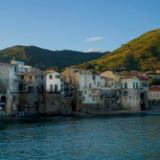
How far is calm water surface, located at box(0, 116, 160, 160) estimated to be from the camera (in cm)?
4597

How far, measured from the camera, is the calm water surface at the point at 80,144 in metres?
46.0

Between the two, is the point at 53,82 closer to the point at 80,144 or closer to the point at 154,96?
the point at 154,96

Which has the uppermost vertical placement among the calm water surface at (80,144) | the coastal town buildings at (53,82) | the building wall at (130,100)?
the coastal town buildings at (53,82)

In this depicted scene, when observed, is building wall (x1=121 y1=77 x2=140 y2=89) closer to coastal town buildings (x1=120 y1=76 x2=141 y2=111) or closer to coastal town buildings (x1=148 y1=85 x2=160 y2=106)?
coastal town buildings (x1=120 y1=76 x2=141 y2=111)

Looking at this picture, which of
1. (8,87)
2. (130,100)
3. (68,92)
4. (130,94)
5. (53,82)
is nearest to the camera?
(8,87)

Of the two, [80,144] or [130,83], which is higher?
[130,83]

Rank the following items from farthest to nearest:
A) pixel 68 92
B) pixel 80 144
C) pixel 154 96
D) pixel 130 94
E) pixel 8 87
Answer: pixel 154 96
pixel 130 94
pixel 68 92
pixel 8 87
pixel 80 144

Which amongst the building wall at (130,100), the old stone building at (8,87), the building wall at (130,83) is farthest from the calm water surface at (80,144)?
the building wall at (130,83)

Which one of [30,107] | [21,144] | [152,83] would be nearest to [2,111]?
[30,107]

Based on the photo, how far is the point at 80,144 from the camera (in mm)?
54625

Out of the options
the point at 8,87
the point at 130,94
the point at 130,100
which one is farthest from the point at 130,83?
the point at 8,87

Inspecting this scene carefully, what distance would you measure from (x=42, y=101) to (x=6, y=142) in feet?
190

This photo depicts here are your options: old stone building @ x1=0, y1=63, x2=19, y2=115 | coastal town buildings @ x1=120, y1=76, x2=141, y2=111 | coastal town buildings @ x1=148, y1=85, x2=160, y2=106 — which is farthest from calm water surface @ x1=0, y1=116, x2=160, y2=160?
coastal town buildings @ x1=148, y1=85, x2=160, y2=106

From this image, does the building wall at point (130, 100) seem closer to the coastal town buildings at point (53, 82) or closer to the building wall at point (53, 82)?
the coastal town buildings at point (53, 82)
